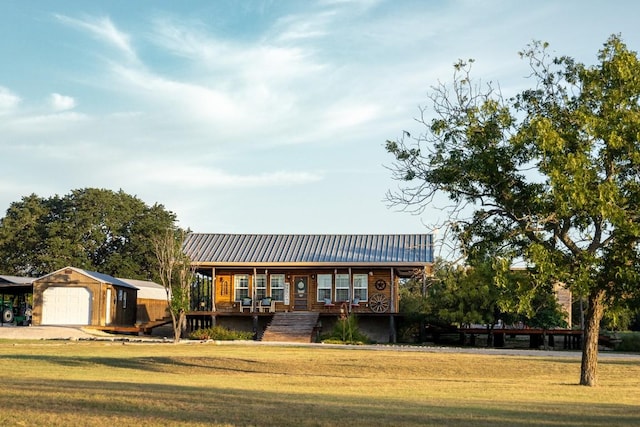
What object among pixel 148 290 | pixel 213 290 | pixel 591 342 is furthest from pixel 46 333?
pixel 591 342

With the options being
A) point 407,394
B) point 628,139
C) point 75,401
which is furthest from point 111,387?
point 628,139

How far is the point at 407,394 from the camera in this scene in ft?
52.9

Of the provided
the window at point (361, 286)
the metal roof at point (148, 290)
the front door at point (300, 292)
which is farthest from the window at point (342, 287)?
the metal roof at point (148, 290)

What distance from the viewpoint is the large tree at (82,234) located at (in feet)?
206

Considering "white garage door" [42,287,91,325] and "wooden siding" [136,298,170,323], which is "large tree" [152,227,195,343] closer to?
"white garage door" [42,287,91,325]

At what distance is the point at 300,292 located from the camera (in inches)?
1740

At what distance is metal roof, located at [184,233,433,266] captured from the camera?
4297 centimetres

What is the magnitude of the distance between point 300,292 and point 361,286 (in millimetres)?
3103

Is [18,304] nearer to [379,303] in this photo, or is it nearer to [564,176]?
[379,303]

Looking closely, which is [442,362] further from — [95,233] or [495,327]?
[95,233]

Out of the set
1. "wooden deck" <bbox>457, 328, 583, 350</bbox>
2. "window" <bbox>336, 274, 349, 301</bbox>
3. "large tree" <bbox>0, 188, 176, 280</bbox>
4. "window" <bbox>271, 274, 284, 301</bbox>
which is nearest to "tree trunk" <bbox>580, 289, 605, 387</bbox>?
"wooden deck" <bbox>457, 328, 583, 350</bbox>

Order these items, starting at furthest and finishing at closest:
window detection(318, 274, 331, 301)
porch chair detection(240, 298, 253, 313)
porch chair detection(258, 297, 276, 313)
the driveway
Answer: window detection(318, 274, 331, 301), porch chair detection(240, 298, 253, 313), porch chair detection(258, 297, 276, 313), the driveway

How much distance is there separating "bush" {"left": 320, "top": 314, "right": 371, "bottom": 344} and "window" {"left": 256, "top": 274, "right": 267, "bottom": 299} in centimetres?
554

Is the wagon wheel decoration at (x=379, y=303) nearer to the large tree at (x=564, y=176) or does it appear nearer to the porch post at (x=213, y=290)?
the porch post at (x=213, y=290)
